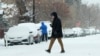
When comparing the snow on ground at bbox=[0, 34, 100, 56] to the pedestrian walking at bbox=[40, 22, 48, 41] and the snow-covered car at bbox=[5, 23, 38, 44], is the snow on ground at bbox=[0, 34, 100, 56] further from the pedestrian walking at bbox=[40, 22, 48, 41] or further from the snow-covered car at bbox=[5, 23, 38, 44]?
the pedestrian walking at bbox=[40, 22, 48, 41]

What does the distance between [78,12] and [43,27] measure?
8175cm

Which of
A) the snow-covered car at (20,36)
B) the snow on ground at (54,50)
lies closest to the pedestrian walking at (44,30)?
the snow-covered car at (20,36)

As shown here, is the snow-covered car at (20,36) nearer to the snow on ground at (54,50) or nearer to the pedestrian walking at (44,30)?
the pedestrian walking at (44,30)

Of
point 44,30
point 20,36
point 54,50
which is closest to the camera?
point 54,50

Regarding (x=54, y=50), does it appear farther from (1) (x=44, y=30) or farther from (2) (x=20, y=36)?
(1) (x=44, y=30)

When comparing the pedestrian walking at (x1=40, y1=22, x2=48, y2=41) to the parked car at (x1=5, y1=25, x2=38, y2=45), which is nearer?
the parked car at (x1=5, y1=25, x2=38, y2=45)

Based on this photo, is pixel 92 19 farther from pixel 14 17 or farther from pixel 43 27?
pixel 43 27

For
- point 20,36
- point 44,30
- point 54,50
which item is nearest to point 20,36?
point 20,36

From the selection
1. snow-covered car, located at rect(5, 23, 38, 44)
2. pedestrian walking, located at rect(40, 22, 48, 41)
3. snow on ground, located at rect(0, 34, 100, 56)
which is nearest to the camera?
snow on ground, located at rect(0, 34, 100, 56)

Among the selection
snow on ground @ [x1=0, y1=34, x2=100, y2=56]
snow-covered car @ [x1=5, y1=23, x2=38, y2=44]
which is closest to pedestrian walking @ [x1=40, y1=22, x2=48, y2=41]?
snow-covered car @ [x1=5, y1=23, x2=38, y2=44]

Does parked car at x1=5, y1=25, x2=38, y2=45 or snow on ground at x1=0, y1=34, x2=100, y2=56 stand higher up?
snow on ground at x1=0, y1=34, x2=100, y2=56

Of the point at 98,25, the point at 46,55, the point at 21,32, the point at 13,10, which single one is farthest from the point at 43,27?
the point at 98,25

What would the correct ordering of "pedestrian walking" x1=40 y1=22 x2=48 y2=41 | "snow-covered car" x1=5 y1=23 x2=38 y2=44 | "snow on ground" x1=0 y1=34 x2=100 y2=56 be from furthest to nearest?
"pedestrian walking" x1=40 y1=22 x2=48 y2=41, "snow-covered car" x1=5 y1=23 x2=38 y2=44, "snow on ground" x1=0 y1=34 x2=100 y2=56

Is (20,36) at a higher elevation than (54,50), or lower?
lower
